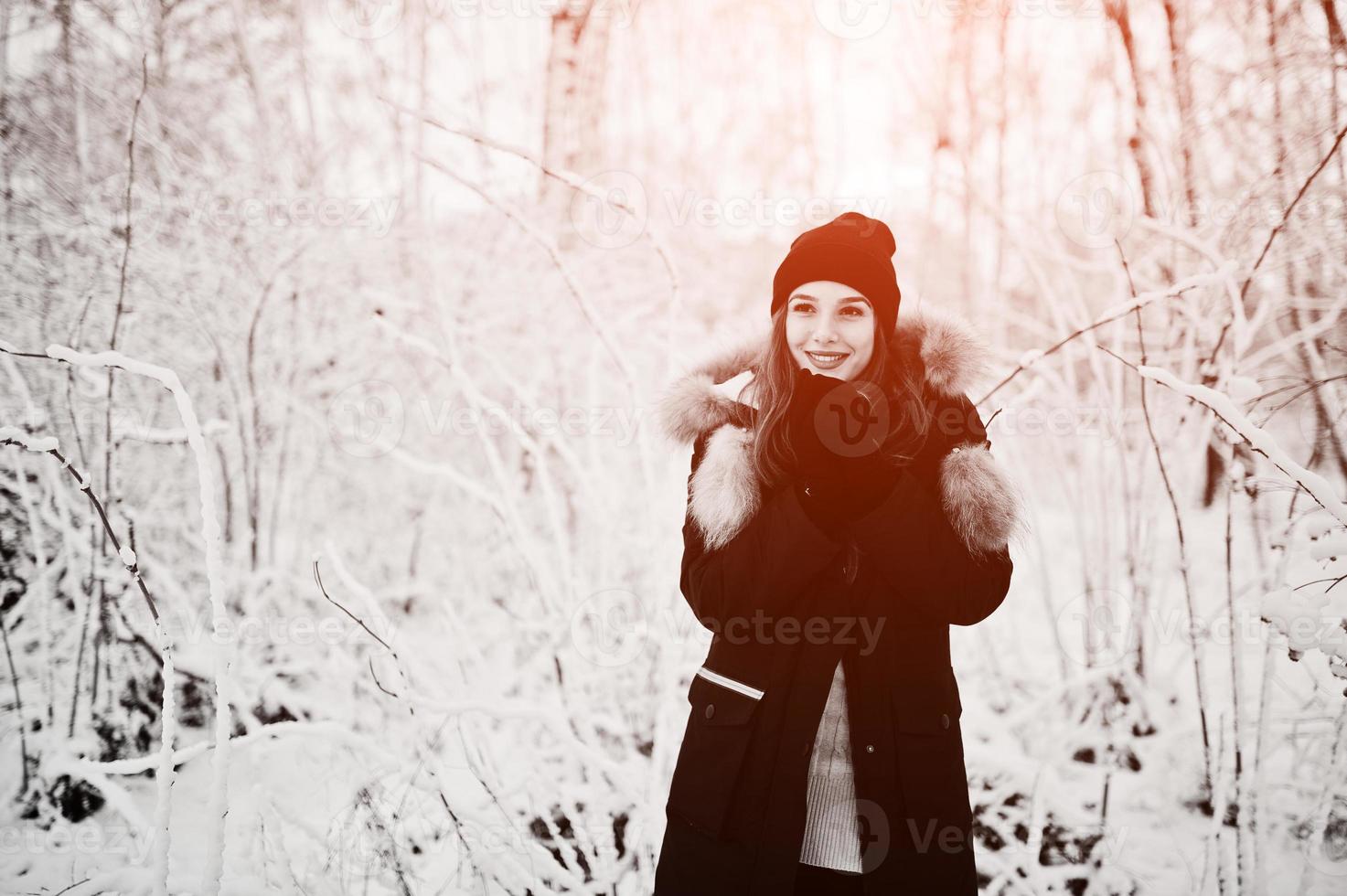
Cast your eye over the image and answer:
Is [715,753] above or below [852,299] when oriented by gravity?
below

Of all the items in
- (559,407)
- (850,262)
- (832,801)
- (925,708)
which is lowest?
(832,801)

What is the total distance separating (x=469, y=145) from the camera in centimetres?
329

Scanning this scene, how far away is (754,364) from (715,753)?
→ 0.89 m

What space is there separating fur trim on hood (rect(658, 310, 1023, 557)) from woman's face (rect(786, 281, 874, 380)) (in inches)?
6.1

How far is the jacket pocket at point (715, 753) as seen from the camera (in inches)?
49.6

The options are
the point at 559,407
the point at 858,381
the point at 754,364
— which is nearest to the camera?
the point at 858,381

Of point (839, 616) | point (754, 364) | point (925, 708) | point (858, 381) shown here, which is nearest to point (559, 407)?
point (754, 364)

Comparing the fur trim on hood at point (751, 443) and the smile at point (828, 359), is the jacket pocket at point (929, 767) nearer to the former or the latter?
the fur trim on hood at point (751, 443)

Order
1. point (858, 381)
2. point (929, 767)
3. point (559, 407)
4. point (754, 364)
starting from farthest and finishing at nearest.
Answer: point (559, 407)
point (754, 364)
point (858, 381)
point (929, 767)

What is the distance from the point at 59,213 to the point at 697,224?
303 cm

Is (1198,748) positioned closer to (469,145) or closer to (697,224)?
(697,224)

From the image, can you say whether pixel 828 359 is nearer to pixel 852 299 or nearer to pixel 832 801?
pixel 852 299

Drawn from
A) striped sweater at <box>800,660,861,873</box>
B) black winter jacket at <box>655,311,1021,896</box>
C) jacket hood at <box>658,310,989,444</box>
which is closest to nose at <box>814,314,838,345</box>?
jacket hood at <box>658,310,989,444</box>

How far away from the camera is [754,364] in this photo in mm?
1662
